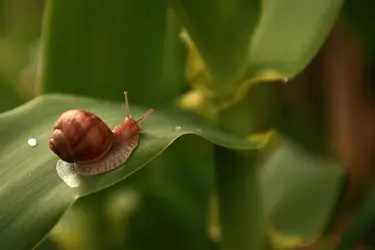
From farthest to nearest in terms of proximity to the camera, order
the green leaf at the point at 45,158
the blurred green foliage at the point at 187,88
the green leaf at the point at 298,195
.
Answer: the green leaf at the point at 298,195
the blurred green foliage at the point at 187,88
the green leaf at the point at 45,158

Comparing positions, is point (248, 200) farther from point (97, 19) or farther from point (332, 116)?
point (332, 116)

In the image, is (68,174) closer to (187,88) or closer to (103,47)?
(103,47)

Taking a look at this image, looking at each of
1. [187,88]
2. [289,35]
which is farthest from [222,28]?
[187,88]

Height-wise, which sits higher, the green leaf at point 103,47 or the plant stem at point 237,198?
the green leaf at point 103,47

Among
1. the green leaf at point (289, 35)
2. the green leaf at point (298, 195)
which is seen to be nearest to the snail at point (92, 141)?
the green leaf at point (289, 35)

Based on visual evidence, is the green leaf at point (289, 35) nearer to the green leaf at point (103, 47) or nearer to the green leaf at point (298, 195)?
the green leaf at point (103, 47)

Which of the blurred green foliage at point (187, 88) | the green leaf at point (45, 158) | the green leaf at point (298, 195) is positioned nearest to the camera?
the green leaf at point (45, 158)

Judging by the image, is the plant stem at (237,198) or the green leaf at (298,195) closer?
the plant stem at (237,198)

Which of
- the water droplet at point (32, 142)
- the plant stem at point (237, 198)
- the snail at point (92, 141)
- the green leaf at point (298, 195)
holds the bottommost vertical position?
the green leaf at point (298, 195)
